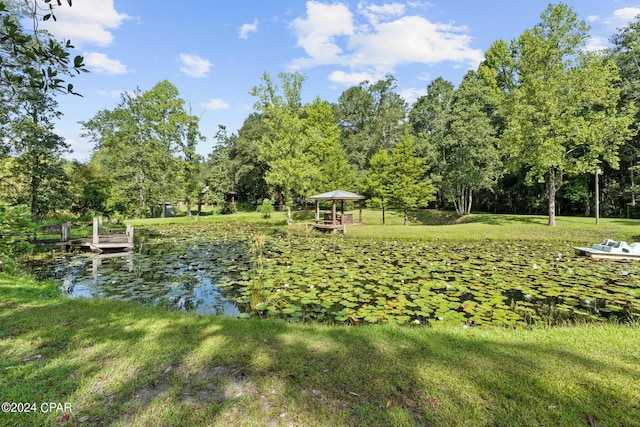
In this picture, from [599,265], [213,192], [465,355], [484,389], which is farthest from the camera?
[213,192]

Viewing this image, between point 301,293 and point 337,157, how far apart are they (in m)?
25.2

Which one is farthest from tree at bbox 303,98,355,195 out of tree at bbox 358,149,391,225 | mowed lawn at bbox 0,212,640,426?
mowed lawn at bbox 0,212,640,426

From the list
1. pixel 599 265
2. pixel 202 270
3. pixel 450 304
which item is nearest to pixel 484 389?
pixel 450 304

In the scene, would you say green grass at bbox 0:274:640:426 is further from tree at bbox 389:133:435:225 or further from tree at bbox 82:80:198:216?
tree at bbox 82:80:198:216

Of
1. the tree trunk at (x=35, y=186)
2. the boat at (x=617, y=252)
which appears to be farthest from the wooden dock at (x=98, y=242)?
the boat at (x=617, y=252)

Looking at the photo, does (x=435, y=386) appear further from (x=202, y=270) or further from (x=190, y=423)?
(x=202, y=270)

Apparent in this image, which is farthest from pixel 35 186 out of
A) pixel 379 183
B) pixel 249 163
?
pixel 379 183

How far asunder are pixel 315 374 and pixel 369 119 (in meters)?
45.8

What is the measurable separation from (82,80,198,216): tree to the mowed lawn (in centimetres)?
2804

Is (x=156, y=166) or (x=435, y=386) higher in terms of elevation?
(x=156, y=166)

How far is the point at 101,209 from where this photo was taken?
1077 inches

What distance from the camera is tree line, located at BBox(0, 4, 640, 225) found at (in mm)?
17453

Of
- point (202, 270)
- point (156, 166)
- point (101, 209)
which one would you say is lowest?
point (202, 270)

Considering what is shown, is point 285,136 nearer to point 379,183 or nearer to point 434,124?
point 379,183
